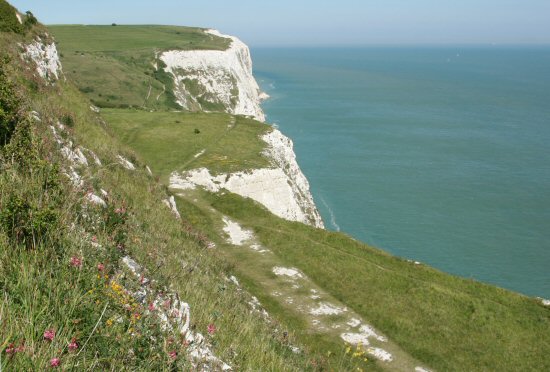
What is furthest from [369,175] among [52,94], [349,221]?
[52,94]

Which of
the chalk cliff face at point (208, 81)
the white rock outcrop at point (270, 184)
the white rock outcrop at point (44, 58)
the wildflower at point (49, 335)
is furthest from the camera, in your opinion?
the chalk cliff face at point (208, 81)

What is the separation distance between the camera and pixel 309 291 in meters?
28.3

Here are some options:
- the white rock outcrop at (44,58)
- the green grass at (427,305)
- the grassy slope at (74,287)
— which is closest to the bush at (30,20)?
the white rock outcrop at (44,58)

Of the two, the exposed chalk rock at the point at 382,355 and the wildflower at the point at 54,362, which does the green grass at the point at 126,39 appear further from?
the wildflower at the point at 54,362

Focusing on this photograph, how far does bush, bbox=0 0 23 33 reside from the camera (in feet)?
87.0

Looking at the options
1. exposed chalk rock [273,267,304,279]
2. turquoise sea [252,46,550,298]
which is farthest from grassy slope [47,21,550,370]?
turquoise sea [252,46,550,298]

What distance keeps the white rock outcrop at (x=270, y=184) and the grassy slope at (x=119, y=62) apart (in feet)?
124

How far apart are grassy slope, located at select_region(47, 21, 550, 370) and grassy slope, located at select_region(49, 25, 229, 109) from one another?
177 ft

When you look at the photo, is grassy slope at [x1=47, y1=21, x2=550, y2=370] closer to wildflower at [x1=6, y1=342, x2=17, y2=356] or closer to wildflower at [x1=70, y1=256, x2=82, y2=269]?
wildflower at [x1=70, y1=256, x2=82, y2=269]

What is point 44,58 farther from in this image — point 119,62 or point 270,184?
point 119,62

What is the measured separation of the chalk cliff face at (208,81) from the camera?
12756cm

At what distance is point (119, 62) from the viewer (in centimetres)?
12306

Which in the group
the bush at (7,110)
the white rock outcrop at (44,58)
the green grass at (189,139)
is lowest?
the green grass at (189,139)

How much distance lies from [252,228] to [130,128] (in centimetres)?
3087
